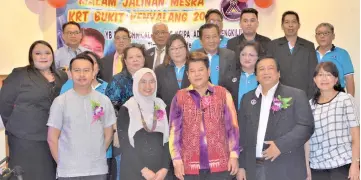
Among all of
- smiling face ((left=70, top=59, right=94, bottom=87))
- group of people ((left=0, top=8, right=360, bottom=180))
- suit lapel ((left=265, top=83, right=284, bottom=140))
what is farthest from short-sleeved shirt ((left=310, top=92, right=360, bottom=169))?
smiling face ((left=70, top=59, right=94, bottom=87))

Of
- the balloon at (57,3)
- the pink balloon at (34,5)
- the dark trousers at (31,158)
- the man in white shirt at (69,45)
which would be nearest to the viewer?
the dark trousers at (31,158)

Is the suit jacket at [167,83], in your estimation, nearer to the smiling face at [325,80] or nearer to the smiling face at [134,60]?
the smiling face at [134,60]

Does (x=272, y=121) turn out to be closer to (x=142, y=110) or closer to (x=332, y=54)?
(x=142, y=110)

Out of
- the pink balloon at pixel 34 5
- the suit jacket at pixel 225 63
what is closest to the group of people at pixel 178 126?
the suit jacket at pixel 225 63

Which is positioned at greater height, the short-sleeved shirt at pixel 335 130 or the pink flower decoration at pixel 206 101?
the pink flower decoration at pixel 206 101

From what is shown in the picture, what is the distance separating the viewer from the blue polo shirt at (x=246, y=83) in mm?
3684

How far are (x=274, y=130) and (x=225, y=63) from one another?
1.09 meters

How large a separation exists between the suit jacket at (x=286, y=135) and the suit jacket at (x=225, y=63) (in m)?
0.80

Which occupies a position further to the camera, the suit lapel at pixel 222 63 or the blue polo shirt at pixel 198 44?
the blue polo shirt at pixel 198 44

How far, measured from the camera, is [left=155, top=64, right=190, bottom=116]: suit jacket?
12.0ft

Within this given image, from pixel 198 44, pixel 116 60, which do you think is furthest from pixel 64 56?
pixel 198 44

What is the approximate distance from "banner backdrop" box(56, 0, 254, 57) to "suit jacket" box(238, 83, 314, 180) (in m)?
3.23

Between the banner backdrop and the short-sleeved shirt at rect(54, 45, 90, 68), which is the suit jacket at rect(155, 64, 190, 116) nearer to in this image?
the short-sleeved shirt at rect(54, 45, 90, 68)

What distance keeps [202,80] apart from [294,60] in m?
1.71
